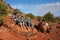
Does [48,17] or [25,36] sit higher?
[48,17]

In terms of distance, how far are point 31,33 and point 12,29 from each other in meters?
2.36

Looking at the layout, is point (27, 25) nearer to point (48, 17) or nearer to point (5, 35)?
point (5, 35)

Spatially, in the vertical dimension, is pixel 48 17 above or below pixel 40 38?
above

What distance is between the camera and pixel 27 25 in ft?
78.3

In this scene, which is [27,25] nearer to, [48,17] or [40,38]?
[40,38]

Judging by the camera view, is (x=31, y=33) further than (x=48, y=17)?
Result: No

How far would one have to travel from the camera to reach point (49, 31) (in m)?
24.0

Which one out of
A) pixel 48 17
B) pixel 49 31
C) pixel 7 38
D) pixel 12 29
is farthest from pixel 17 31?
pixel 48 17

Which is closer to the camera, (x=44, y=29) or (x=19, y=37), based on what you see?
(x=19, y=37)

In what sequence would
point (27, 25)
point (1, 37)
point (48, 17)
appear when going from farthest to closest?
point (48, 17)
point (27, 25)
point (1, 37)

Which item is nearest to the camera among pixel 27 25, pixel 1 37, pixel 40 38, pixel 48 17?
pixel 1 37

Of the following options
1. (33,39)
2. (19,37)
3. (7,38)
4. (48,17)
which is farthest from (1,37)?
(48,17)

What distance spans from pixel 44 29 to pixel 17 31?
11.6ft

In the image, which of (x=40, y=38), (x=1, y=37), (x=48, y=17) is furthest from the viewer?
(x=48, y=17)
